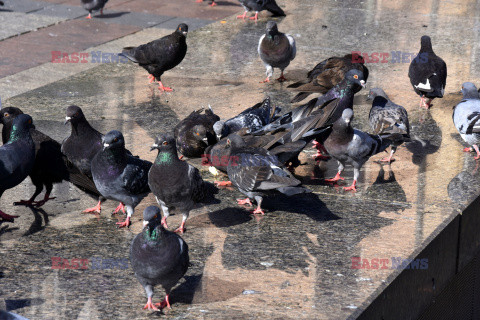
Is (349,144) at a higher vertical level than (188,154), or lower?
higher

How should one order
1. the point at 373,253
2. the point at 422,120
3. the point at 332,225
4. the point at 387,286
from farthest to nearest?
the point at 422,120 → the point at 332,225 → the point at 373,253 → the point at 387,286

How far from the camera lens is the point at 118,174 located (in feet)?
19.2

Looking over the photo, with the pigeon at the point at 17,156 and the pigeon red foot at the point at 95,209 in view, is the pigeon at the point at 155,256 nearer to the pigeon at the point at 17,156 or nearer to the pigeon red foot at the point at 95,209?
the pigeon red foot at the point at 95,209

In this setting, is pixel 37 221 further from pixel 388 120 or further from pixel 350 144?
pixel 388 120

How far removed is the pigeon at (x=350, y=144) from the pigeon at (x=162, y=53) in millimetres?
3662

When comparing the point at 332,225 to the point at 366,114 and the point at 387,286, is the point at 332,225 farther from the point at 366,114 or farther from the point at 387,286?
the point at 366,114

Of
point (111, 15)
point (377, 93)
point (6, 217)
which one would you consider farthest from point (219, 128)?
point (111, 15)

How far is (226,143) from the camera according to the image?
6.77 m

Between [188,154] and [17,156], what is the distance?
6.49 ft

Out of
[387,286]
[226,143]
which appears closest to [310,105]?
[226,143]

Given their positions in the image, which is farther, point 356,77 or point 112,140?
point 356,77

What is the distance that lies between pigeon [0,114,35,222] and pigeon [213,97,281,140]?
1.95 metres

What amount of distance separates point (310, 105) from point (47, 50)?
18.8ft

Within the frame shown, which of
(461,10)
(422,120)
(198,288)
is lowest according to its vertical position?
(198,288)
